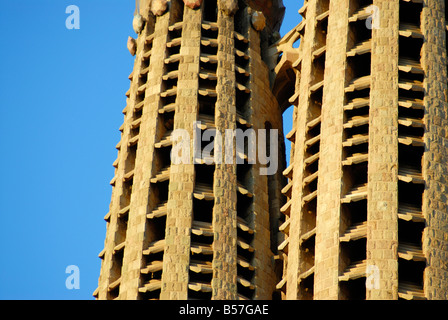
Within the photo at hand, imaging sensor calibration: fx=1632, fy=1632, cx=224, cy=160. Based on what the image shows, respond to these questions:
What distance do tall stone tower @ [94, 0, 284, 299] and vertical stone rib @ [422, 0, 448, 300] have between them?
1135 centimetres

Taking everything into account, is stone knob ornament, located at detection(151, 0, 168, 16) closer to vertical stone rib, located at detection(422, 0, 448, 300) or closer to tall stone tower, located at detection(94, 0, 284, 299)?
tall stone tower, located at detection(94, 0, 284, 299)

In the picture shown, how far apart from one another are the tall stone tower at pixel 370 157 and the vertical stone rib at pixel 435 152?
0.05m

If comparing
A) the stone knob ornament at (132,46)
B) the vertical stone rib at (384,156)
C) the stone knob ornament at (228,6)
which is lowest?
the vertical stone rib at (384,156)

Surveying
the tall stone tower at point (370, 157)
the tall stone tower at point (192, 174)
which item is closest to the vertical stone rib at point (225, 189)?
the tall stone tower at point (192, 174)

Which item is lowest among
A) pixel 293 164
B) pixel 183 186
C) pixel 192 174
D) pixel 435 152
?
pixel 435 152

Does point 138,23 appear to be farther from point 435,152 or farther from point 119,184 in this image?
point 435,152

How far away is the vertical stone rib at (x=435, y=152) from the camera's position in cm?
7581

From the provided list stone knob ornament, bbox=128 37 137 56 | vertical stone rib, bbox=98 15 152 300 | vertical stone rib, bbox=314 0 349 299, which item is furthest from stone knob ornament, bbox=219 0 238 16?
Answer: vertical stone rib, bbox=314 0 349 299

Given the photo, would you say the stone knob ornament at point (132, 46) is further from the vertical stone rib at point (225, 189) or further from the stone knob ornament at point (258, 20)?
the stone knob ornament at point (258, 20)

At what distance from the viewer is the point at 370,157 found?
79.7 meters

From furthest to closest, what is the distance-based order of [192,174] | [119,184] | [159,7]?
[159,7] → [119,184] → [192,174]

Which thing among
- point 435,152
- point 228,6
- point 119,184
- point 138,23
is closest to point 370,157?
point 435,152

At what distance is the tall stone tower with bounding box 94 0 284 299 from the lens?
83.5 meters

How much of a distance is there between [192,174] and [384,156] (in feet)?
38.0
